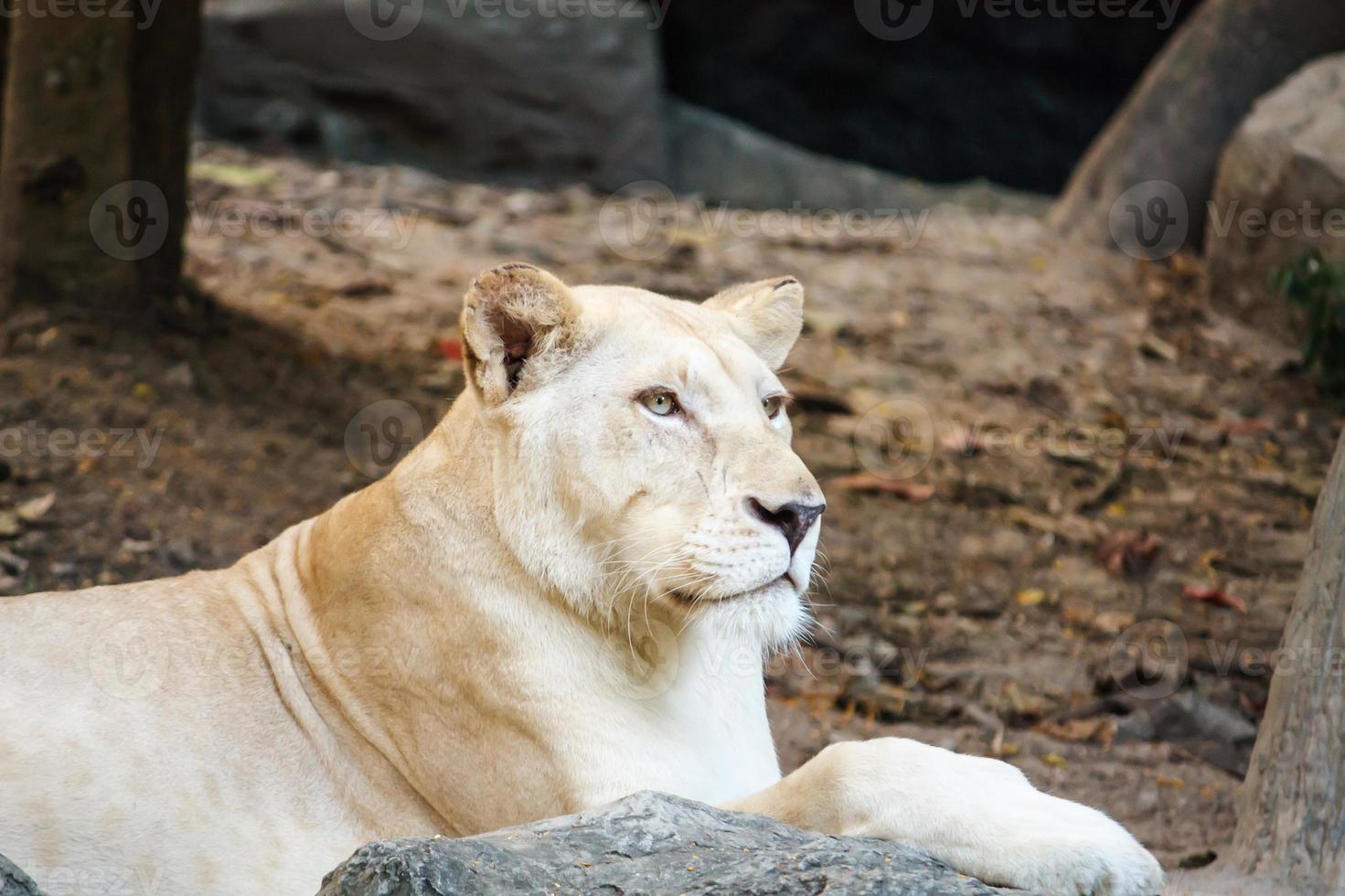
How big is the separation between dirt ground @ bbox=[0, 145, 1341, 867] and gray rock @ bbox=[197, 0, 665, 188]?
120 cm

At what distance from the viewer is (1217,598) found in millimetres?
7344

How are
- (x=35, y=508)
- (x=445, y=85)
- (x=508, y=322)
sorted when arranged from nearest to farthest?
A: (x=508, y=322), (x=35, y=508), (x=445, y=85)

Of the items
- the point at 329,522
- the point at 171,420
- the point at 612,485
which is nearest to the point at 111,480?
the point at 171,420

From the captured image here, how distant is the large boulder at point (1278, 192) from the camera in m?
9.69

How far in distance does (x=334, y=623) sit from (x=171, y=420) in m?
3.75

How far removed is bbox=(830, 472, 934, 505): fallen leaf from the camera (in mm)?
8336

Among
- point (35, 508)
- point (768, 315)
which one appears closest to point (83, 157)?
point (35, 508)

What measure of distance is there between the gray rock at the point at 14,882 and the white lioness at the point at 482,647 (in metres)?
0.64

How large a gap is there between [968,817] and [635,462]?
1190 mm

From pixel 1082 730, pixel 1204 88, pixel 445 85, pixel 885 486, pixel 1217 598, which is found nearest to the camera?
pixel 1082 730

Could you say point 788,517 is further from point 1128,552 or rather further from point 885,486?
A: point 885,486

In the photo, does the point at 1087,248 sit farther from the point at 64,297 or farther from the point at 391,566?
the point at 391,566

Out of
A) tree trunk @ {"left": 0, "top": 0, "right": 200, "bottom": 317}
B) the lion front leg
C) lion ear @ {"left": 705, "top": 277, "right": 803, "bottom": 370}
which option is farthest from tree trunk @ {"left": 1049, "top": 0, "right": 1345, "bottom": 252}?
the lion front leg

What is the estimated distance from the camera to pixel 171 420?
293 inches
